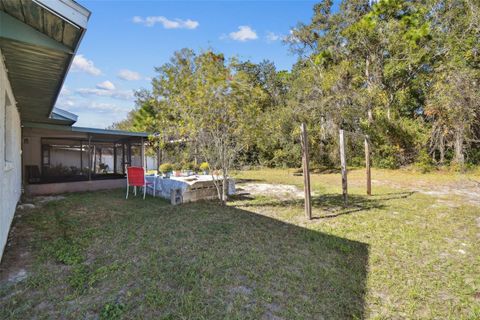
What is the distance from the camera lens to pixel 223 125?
21.3 ft

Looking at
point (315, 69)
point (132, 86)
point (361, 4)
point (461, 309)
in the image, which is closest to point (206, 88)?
point (461, 309)

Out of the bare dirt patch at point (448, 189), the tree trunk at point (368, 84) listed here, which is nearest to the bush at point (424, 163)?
the bare dirt patch at point (448, 189)

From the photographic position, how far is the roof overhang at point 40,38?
235 cm

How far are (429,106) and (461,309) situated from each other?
12419mm

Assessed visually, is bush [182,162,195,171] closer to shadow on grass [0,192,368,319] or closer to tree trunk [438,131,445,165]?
shadow on grass [0,192,368,319]

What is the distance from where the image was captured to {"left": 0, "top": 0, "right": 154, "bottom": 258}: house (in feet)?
8.41

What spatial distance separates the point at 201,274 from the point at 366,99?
1384 cm

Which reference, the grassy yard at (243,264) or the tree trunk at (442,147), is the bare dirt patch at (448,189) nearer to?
the grassy yard at (243,264)

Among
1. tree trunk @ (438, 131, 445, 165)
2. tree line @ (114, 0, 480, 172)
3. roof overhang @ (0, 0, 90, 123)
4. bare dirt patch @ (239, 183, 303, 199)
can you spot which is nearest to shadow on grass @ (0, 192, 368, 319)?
roof overhang @ (0, 0, 90, 123)

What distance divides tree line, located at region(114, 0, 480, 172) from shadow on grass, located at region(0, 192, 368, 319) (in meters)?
2.76

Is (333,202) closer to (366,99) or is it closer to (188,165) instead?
(188,165)

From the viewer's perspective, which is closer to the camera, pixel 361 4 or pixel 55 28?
pixel 55 28

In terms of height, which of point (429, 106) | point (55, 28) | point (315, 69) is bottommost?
point (55, 28)

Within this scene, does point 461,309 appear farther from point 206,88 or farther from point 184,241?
point 206,88
